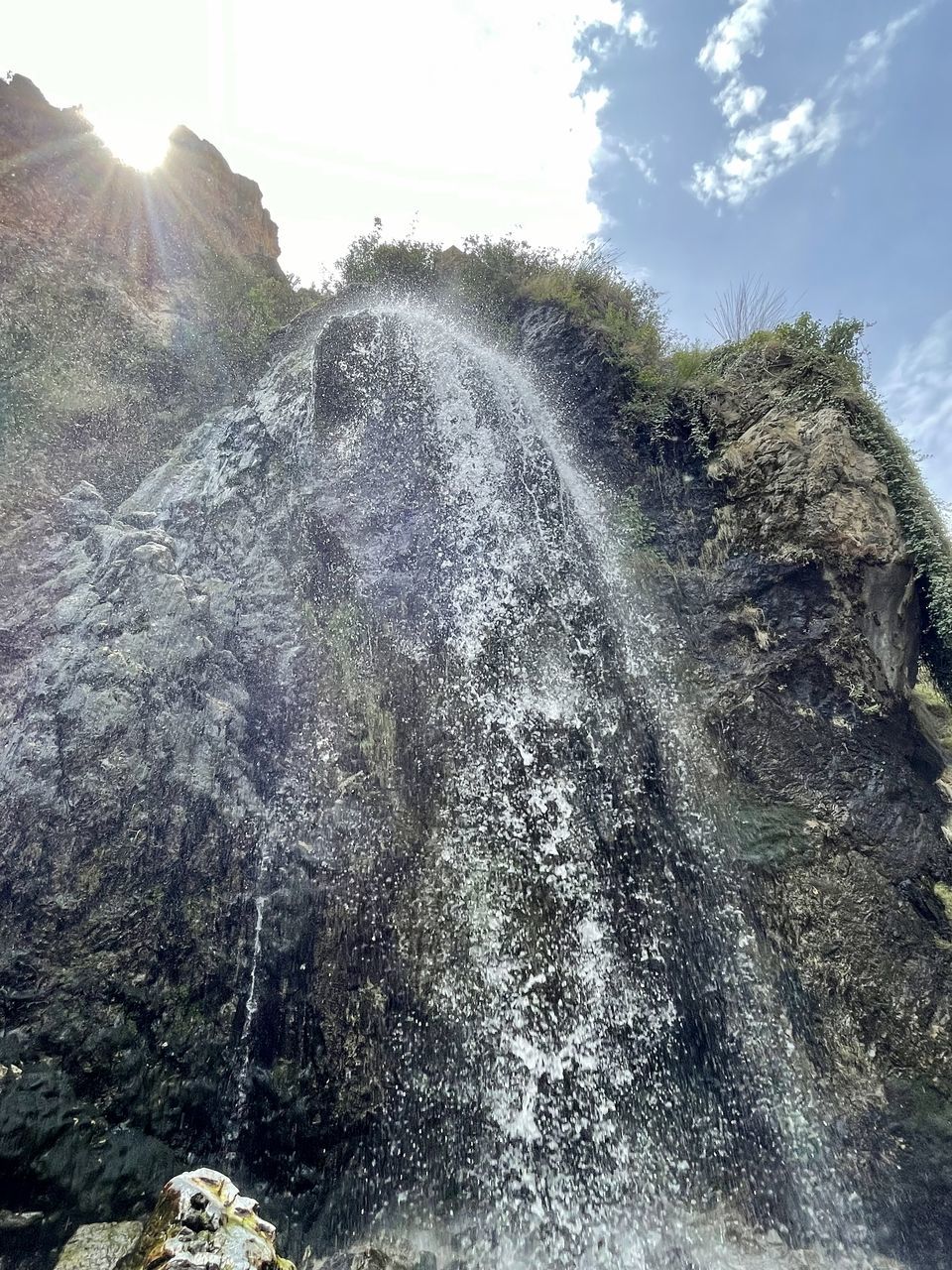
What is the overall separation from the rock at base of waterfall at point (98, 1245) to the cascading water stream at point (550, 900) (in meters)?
1.85

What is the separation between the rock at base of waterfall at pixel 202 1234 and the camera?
3488 millimetres

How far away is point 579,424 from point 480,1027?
8.84 metres

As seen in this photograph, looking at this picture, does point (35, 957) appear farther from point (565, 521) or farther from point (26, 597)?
point (565, 521)

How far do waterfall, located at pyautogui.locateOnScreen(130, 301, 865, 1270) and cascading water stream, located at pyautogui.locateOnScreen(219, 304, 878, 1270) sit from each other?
0.03m

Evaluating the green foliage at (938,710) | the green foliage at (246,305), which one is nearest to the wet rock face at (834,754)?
the green foliage at (938,710)

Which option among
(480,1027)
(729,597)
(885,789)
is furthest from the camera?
(729,597)

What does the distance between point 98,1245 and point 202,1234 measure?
8.70ft

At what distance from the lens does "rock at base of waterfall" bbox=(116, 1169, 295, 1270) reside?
3.49 meters

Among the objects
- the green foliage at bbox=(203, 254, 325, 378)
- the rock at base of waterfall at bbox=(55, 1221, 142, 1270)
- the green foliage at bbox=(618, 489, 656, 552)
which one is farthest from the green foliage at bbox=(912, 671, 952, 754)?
the green foliage at bbox=(203, 254, 325, 378)

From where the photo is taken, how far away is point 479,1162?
5.79 metres

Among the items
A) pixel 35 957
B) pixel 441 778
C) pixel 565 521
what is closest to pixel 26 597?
pixel 35 957

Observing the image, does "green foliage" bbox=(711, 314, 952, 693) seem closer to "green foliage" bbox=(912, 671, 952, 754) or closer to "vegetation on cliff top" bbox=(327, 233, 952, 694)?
"vegetation on cliff top" bbox=(327, 233, 952, 694)

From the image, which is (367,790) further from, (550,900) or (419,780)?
(550,900)

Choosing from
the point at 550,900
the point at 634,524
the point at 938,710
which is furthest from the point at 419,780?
the point at 938,710
